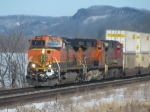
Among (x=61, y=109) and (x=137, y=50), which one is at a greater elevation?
(x=137, y=50)

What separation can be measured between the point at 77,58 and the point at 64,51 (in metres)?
2.14

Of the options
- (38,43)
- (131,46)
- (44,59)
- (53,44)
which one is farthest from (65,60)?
(131,46)

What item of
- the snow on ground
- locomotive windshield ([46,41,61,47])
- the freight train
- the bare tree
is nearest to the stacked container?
the freight train

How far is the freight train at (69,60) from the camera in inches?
808

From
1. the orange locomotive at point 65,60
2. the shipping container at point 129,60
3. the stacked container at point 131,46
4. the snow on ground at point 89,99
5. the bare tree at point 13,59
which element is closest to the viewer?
the snow on ground at point 89,99

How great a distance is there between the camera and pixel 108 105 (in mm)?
14188

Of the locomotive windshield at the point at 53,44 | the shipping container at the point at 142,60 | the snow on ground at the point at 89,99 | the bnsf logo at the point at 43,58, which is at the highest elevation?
the locomotive windshield at the point at 53,44

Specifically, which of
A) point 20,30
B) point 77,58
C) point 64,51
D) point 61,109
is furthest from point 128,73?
point 61,109

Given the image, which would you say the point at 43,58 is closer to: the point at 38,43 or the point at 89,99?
the point at 38,43

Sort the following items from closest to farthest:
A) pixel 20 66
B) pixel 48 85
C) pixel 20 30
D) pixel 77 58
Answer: pixel 48 85, pixel 77 58, pixel 20 66, pixel 20 30

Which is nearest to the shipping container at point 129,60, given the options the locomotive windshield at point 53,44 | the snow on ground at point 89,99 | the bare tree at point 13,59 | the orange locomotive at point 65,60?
the orange locomotive at point 65,60

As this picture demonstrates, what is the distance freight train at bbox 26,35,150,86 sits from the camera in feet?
67.4

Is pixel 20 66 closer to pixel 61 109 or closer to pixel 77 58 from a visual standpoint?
pixel 77 58

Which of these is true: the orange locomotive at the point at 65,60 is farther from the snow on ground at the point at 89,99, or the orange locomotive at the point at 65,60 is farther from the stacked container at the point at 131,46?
the stacked container at the point at 131,46
